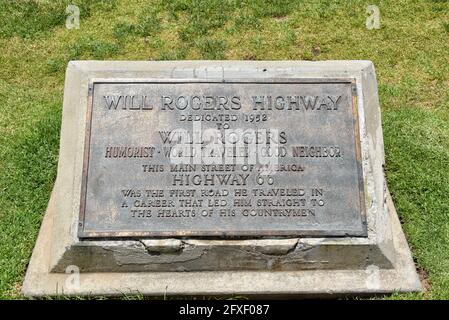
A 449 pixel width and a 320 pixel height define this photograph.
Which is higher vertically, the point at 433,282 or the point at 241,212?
the point at 241,212

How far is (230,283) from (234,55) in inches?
109

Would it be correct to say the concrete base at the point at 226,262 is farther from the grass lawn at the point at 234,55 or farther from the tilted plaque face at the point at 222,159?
the grass lawn at the point at 234,55

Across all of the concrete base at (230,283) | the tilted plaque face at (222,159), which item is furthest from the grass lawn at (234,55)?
the tilted plaque face at (222,159)

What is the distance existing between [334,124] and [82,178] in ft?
5.72

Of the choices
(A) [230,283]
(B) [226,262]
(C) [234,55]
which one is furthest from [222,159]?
(C) [234,55]

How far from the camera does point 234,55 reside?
5.68 m

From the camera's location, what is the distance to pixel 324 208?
3.67 m

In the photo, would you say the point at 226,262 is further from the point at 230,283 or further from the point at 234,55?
the point at 234,55

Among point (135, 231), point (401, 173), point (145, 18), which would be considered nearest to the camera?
point (135, 231)

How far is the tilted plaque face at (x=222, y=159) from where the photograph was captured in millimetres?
3637

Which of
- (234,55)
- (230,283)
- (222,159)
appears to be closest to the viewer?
(230,283)

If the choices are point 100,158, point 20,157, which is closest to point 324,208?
point 100,158

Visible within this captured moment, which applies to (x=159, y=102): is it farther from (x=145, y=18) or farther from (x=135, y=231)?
(x=145, y=18)

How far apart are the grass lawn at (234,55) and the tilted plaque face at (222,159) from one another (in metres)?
0.82
